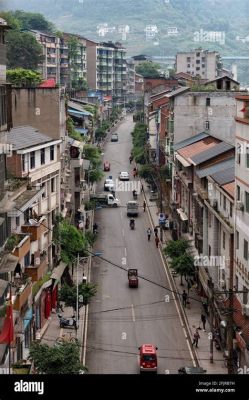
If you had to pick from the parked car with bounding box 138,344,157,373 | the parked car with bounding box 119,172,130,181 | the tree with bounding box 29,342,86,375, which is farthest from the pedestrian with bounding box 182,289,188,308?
the parked car with bounding box 119,172,130,181

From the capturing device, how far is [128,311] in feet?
104

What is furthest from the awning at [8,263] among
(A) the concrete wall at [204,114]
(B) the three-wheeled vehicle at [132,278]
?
(A) the concrete wall at [204,114]

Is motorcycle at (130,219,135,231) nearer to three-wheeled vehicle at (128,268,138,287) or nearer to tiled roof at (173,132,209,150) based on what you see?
tiled roof at (173,132,209,150)

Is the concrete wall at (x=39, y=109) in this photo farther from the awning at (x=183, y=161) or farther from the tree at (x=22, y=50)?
the tree at (x=22, y=50)

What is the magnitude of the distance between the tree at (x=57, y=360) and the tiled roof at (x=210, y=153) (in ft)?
58.4

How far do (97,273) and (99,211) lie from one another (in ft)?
55.6

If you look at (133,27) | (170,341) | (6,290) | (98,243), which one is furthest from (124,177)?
(133,27)

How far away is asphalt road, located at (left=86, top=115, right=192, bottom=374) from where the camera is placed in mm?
26125

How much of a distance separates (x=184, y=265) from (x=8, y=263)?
52.8 feet

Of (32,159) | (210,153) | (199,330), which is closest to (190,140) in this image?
(210,153)

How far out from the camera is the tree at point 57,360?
20.0 metres

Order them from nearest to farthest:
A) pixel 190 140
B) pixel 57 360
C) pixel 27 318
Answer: pixel 57 360
pixel 27 318
pixel 190 140

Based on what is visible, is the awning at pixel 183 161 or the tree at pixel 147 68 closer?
the awning at pixel 183 161

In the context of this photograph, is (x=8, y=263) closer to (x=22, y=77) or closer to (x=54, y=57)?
(x=22, y=77)
